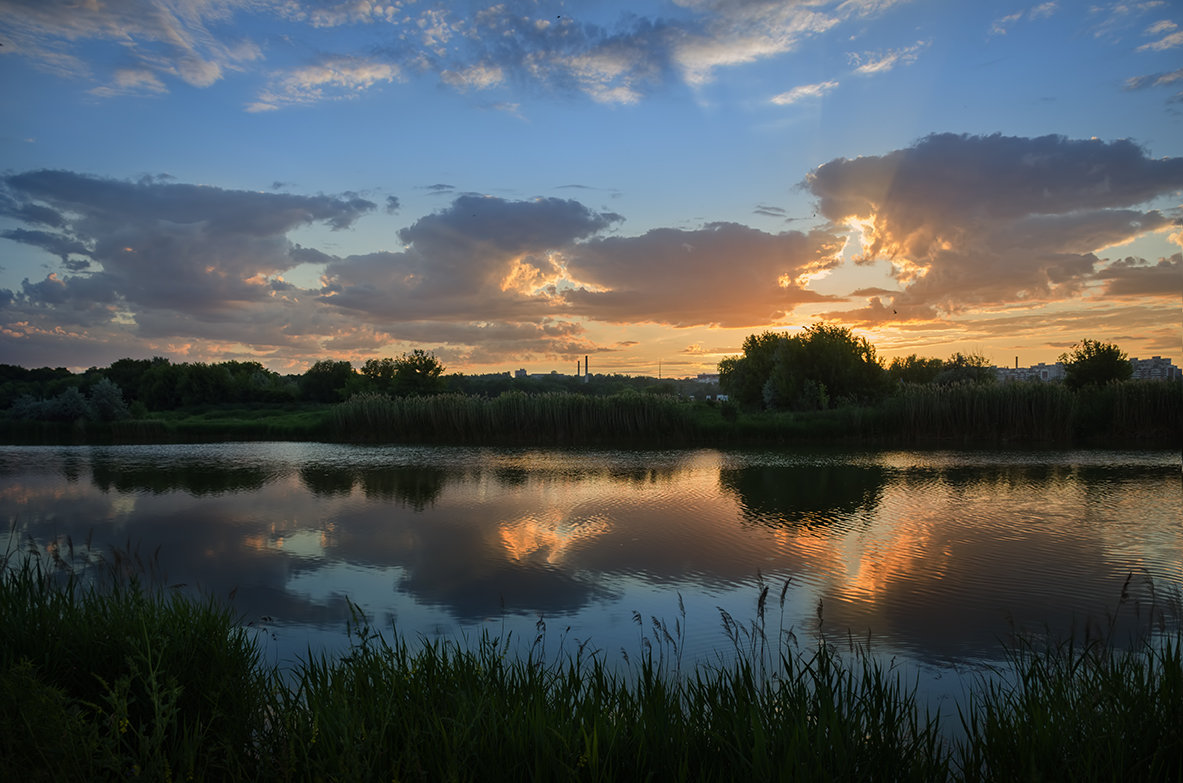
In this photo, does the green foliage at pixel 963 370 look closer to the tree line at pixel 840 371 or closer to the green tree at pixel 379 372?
the tree line at pixel 840 371

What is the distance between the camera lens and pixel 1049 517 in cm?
916

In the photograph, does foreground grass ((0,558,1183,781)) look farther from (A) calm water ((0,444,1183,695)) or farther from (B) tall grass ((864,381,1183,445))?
(B) tall grass ((864,381,1183,445))

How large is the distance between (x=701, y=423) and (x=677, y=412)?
0.89 meters

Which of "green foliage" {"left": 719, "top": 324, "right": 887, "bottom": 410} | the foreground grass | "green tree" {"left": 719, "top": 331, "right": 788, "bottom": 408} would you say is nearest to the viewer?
the foreground grass

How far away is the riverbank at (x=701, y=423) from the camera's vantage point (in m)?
21.2

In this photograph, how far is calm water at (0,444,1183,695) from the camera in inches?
211

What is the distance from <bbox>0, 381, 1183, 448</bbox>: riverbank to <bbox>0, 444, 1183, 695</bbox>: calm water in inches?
241

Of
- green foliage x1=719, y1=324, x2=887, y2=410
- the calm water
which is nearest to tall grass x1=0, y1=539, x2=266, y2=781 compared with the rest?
the calm water

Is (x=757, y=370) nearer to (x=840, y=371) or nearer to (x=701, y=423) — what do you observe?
(x=840, y=371)

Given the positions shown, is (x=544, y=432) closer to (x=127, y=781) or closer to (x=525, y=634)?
(x=525, y=634)

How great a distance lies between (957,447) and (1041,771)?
19.2m

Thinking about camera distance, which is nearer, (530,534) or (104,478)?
(530,534)

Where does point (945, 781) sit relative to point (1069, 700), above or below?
below

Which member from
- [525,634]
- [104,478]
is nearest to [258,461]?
[104,478]
